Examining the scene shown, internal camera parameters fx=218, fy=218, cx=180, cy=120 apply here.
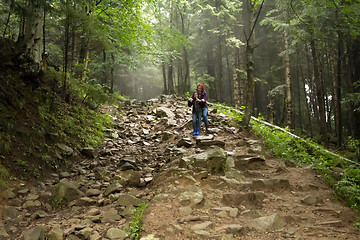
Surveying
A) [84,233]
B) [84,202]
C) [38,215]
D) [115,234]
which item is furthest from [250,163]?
[38,215]

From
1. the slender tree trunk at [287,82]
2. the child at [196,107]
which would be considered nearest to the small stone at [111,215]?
the child at [196,107]

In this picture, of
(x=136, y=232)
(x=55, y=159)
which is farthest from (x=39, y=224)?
(x=55, y=159)

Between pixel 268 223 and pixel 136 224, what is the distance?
216 centimetres

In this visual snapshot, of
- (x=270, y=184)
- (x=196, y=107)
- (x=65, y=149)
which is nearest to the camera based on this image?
(x=270, y=184)

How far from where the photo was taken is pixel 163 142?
934cm

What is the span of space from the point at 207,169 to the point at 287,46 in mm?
13377

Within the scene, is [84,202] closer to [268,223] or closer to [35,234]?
[35,234]

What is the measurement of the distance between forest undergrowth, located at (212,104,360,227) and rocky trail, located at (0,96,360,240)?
0.30 meters

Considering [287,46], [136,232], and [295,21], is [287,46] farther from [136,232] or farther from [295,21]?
[136,232]

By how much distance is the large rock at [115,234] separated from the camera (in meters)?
3.35

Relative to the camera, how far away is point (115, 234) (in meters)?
3.41

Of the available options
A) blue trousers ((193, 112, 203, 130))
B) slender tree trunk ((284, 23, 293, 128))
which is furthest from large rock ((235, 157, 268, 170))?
slender tree trunk ((284, 23, 293, 128))

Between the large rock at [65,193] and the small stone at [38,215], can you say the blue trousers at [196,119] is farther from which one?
the small stone at [38,215]

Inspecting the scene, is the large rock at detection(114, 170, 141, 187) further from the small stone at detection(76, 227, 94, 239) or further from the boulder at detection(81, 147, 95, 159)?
the boulder at detection(81, 147, 95, 159)
